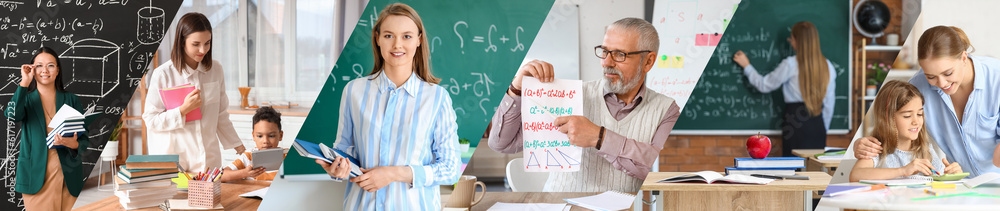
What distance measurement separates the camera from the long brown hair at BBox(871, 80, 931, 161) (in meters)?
2.66

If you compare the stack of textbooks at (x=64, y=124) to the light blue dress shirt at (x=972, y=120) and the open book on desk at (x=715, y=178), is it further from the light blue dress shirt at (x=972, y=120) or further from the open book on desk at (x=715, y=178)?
the light blue dress shirt at (x=972, y=120)

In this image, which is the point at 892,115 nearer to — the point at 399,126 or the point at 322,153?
the point at 399,126

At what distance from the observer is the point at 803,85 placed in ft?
8.66

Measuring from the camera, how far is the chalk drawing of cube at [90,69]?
327cm

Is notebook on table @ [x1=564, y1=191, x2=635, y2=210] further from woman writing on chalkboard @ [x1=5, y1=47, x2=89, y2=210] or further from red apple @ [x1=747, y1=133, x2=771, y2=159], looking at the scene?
woman writing on chalkboard @ [x1=5, y1=47, x2=89, y2=210]

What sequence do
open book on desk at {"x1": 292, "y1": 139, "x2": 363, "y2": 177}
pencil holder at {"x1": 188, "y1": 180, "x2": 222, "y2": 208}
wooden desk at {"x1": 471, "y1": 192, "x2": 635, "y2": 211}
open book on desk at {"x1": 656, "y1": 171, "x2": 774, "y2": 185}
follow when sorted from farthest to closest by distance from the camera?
pencil holder at {"x1": 188, "y1": 180, "x2": 222, "y2": 208} < wooden desk at {"x1": 471, "y1": 192, "x2": 635, "y2": 211} < open book on desk at {"x1": 656, "y1": 171, "x2": 774, "y2": 185} < open book on desk at {"x1": 292, "y1": 139, "x2": 363, "y2": 177}

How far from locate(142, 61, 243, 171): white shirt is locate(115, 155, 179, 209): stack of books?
0.05m

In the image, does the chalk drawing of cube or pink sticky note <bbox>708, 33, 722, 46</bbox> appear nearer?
pink sticky note <bbox>708, 33, 722, 46</bbox>

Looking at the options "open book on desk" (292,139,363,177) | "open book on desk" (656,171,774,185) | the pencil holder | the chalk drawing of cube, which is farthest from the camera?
the chalk drawing of cube

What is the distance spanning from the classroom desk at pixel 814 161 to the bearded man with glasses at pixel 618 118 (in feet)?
1.45

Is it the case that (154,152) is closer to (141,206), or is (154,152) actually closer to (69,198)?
(141,206)

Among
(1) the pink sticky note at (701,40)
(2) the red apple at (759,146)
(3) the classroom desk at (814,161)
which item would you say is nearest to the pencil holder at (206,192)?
(1) the pink sticky note at (701,40)

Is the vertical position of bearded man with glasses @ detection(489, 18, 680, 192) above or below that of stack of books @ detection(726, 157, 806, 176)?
above

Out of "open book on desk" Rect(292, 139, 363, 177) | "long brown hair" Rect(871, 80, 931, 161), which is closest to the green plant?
"long brown hair" Rect(871, 80, 931, 161)
